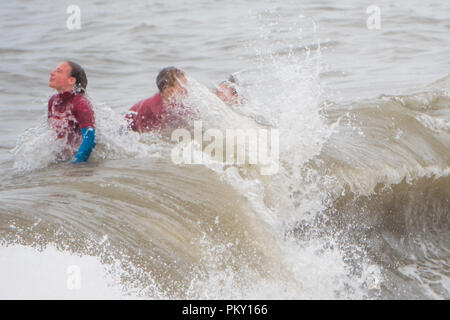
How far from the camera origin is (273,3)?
51.3 ft

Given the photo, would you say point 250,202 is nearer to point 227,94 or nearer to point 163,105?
point 163,105

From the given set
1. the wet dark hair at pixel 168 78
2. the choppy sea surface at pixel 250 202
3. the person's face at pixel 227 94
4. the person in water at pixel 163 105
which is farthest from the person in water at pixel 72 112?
the person's face at pixel 227 94

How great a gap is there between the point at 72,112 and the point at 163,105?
859 millimetres

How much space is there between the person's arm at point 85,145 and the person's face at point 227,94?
1.85 metres

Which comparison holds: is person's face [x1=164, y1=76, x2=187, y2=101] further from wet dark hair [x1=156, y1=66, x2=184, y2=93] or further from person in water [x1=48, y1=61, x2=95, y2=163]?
person in water [x1=48, y1=61, x2=95, y2=163]

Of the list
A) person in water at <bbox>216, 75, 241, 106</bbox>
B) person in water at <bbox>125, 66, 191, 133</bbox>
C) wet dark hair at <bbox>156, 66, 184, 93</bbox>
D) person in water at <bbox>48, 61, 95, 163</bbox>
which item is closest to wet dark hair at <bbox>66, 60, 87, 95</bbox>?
person in water at <bbox>48, 61, 95, 163</bbox>

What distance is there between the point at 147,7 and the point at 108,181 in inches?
469

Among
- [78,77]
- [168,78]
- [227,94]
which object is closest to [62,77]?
[78,77]

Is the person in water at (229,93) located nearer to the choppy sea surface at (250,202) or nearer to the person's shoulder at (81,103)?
the choppy sea surface at (250,202)

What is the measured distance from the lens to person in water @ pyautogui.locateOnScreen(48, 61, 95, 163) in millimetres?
4902

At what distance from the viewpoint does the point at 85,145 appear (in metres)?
4.89

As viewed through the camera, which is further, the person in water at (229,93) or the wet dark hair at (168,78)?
the person in water at (229,93)

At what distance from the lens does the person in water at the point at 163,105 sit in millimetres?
5508

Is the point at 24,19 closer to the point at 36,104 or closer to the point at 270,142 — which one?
the point at 36,104
